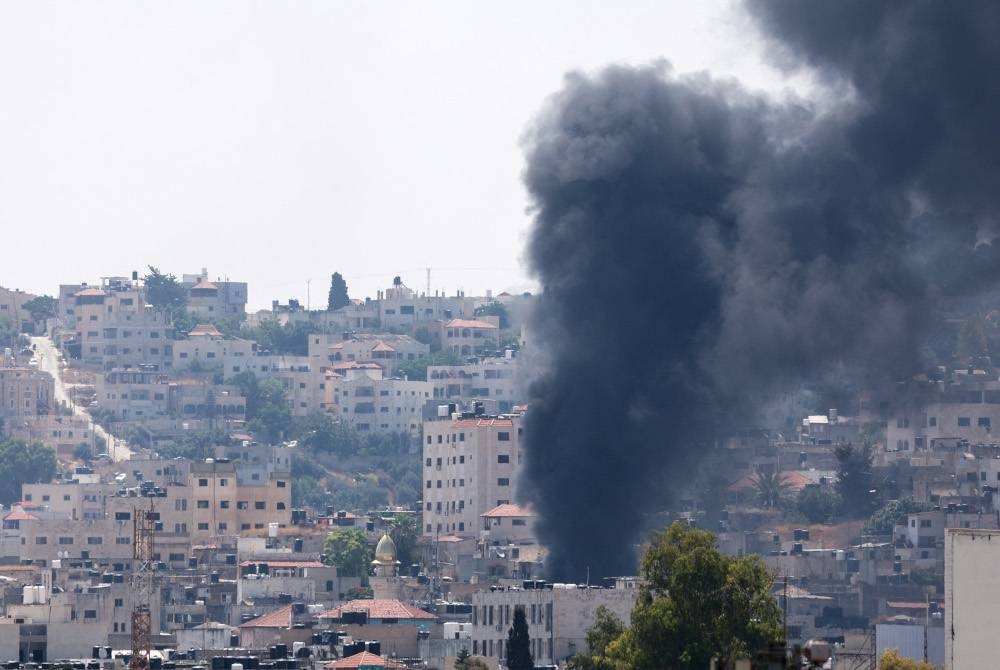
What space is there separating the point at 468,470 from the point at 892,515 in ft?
53.6

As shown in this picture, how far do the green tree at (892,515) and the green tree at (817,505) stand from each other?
9.26ft

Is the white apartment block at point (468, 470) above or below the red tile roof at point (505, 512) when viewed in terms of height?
above

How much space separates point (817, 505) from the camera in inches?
5384

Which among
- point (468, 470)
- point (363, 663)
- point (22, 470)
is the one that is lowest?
point (363, 663)

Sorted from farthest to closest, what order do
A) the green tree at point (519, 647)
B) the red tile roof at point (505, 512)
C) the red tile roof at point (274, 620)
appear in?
the red tile roof at point (505, 512) < the red tile roof at point (274, 620) < the green tree at point (519, 647)

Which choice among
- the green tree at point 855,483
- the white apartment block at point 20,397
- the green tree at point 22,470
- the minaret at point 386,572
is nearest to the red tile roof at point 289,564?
the minaret at point 386,572

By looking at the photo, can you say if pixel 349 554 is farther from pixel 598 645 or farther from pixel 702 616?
pixel 702 616

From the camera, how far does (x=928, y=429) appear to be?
5659 inches

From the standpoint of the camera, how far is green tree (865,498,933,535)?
426 ft

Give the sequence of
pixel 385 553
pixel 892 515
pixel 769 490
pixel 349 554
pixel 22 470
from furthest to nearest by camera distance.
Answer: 1. pixel 22 470
2. pixel 769 490
3. pixel 892 515
4. pixel 349 554
5. pixel 385 553

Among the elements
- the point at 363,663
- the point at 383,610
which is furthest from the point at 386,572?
the point at 363,663

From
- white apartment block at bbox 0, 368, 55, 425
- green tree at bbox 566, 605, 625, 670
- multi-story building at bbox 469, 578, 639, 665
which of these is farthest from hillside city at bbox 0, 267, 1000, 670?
white apartment block at bbox 0, 368, 55, 425

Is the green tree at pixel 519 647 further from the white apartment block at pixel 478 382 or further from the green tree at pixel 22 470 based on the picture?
the white apartment block at pixel 478 382

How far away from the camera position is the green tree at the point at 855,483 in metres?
137
